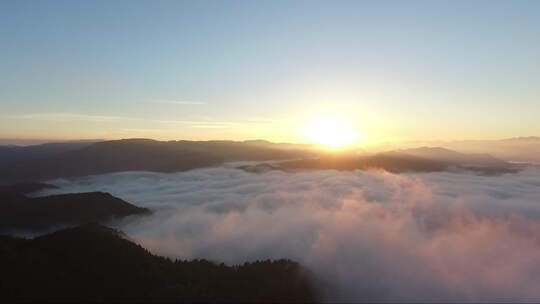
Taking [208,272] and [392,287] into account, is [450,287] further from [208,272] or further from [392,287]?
[208,272]

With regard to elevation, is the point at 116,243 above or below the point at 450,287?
above

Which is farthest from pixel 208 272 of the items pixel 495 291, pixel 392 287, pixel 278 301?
pixel 495 291

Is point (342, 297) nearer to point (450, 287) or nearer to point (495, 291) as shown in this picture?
point (450, 287)

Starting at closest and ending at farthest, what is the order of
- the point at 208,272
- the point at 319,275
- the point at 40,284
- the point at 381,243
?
the point at 40,284 < the point at 208,272 < the point at 319,275 < the point at 381,243

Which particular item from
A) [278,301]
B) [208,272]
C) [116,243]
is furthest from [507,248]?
[116,243]

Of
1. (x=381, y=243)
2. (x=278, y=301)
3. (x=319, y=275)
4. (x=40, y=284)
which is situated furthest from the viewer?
(x=381, y=243)

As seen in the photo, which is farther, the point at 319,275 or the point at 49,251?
the point at 319,275
